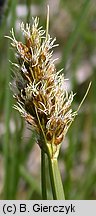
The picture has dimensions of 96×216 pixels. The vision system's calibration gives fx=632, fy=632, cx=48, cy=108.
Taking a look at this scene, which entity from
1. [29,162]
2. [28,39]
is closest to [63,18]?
[29,162]

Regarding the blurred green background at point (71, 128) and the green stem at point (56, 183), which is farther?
the blurred green background at point (71, 128)

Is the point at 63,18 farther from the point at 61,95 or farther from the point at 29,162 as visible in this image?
the point at 61,95

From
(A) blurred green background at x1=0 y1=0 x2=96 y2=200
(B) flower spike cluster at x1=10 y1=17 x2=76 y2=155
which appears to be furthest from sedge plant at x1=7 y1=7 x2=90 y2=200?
(A) blurred green background at x1=0 y1=0 x2=96 y2=200

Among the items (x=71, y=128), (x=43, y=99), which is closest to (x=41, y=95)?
(x=43, y=99)

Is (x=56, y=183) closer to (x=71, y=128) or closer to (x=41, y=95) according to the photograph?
(x=41, y=95)

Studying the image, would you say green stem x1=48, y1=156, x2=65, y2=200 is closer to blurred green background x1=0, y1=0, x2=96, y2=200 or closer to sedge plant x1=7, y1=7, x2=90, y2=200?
sedge plant x1=7, y1=7, x2=90, y2=200

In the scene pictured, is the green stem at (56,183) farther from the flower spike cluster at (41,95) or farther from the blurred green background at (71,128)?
the blurred green background at (71,128)

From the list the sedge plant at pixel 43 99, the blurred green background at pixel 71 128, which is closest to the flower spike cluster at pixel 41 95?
the sedge plant at pixel 43 99

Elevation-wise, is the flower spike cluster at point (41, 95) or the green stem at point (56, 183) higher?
the flower spike cluster at point (41, 95)
